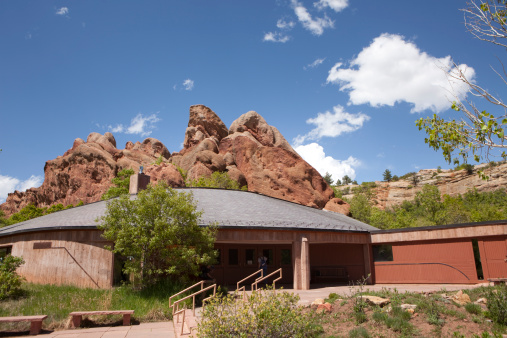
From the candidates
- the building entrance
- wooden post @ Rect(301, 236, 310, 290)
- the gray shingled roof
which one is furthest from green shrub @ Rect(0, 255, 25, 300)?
wooden post @ Rect(301, 236, 310, 290)

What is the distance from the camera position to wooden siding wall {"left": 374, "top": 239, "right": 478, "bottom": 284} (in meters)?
17.2

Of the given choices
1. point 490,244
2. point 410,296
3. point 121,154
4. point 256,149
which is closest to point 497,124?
point 410,296

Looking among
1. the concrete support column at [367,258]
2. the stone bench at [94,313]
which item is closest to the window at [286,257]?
the concrete support column at [367,258]

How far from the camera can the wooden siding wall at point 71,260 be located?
15.4 m

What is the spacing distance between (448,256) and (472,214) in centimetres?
2448

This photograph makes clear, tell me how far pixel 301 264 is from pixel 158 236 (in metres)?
7.31

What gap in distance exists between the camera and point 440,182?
83.8 meters

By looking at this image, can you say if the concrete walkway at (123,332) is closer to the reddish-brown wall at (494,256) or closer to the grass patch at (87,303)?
the grass patch at (87,303)

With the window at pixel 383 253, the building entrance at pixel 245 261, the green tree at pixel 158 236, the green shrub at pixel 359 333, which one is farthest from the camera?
the building entrance at pixel 245 261

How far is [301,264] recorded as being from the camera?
16938 mm

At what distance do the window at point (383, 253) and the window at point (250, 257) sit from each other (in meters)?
6.89

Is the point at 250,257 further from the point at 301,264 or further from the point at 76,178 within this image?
the point at 76,178

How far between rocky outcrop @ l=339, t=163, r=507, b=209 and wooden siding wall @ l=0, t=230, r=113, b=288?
68337mm

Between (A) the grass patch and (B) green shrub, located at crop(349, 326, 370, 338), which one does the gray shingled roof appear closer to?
(A) the grass patch
